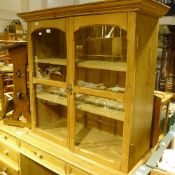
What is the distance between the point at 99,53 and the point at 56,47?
39 cm

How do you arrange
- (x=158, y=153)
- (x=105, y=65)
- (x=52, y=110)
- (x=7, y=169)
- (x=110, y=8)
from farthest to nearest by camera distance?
(x=7, y=169)
(x=52, y=110)
(x=105, y=65)
(x=158, y=153)
(x=110, y=8)

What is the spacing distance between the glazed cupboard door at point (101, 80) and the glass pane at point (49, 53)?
22cm

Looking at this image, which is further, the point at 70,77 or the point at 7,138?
the point at 7,138

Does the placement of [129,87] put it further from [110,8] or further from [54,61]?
[54,61]

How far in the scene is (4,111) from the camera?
2152 mm

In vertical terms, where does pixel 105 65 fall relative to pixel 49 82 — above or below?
above

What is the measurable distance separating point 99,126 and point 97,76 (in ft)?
1.63

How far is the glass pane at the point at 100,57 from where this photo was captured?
1448 mm

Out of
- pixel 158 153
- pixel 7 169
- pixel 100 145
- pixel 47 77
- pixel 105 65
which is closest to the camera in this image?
pixel 158 153

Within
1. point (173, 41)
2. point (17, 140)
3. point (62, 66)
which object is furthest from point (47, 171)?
point (173, 41)

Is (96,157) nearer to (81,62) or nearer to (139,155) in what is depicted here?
(139,155)

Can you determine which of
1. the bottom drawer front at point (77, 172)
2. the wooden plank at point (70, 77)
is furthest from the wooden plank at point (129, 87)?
the wooden plank at point (70, 77)

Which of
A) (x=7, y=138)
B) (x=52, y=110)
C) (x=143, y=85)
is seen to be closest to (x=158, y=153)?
(x=143, y=85)

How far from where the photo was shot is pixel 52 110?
79.0 inches
